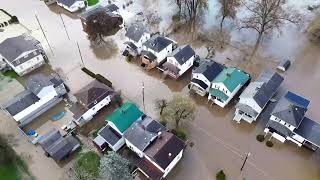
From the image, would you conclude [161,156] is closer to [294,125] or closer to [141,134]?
[141,134]

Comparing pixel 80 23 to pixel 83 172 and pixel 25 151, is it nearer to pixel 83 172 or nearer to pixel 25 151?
pixel 25 151

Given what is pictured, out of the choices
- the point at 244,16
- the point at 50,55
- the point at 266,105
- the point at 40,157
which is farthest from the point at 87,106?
the point at 244,16

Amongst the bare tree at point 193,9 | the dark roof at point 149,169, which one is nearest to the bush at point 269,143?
the dark roof at point 149,169

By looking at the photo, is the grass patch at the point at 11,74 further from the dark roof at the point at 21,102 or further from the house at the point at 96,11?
the house at the point at 96,11

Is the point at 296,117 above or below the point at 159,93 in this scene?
above

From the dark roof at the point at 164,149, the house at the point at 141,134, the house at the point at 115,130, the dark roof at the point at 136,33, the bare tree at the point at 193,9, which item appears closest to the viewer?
the dark roof at the point at 164,149

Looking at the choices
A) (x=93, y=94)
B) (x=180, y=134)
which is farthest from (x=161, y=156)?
(x=93, y=94)
